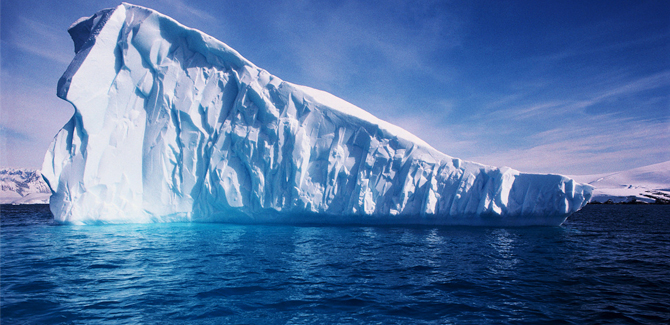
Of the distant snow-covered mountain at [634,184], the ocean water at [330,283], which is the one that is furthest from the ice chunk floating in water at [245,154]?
the distant snow-covered mountain at [634,184]

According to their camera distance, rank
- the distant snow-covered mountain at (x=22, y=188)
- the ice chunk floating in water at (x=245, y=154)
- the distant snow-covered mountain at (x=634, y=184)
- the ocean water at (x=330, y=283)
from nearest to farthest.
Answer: the ocean water at (x=330, y=283), the ice chunk floating in water at (x=245, y=154), the distant snow-covered mountain at (x=634, y=184), the distant snow-covered mountain at (x=22, y=188)

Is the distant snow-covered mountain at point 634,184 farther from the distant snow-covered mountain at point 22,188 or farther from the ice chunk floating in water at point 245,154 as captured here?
the distant snow-covered mountain at point 22,188

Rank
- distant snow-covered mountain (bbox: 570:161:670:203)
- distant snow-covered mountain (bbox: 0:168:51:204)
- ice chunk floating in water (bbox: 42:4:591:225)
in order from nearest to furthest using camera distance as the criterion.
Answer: ice chunk floating in water (bbox: 42:4:591:225), distant snow-covered mountain (bbox: 570:161:670:203), distant snow-covered mountain (bbox: 0:168:51:204)

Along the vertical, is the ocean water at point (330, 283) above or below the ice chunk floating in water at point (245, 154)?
below

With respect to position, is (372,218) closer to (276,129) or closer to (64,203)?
(276,129)

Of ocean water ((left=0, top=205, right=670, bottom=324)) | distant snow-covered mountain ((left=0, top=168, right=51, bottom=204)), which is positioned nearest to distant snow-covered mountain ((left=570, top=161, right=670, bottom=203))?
ocean water ((left=0, top=205, right=670, bottom=324))

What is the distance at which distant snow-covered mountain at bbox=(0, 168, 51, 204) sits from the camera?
4709cm

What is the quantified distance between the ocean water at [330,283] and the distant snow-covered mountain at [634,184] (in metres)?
41.2

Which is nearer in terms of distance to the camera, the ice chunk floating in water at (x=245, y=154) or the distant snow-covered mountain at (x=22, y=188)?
the ice chunk floating in water at (x=245, y=154)

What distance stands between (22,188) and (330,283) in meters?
76.5

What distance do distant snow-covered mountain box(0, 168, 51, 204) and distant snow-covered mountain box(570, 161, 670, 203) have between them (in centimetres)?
6795

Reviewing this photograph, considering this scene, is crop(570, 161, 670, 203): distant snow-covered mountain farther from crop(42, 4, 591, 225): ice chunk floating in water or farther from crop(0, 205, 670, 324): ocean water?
crop(0, 205, 670, 324): ocean water

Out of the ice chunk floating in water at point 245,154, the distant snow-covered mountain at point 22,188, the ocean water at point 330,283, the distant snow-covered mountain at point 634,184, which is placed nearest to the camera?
the ocean water at point 330,283

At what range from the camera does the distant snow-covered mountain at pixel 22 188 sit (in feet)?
155
